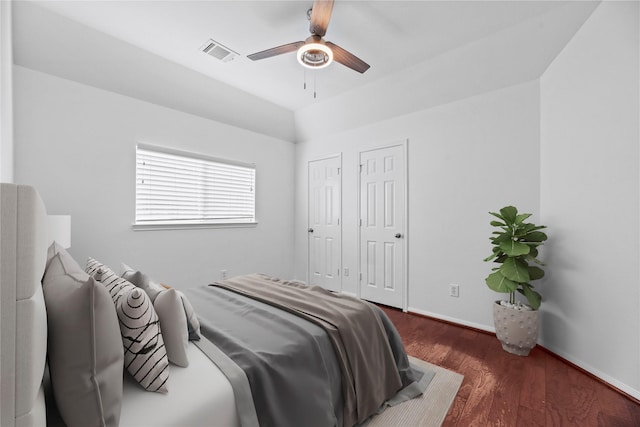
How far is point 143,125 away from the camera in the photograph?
3.13m

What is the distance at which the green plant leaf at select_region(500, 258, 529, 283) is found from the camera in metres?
2.29

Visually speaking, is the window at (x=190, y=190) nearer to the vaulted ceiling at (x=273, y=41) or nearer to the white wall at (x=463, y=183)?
the vaulted ceiling at (x=273, y=41)

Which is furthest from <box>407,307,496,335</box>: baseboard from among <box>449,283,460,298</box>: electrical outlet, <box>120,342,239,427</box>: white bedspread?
<box>120,342,239,427</box>: white bedspread

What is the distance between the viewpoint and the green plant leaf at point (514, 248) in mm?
2252

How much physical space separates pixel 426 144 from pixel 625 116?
1672mm

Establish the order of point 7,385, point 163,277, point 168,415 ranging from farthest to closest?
point 163,277
point 168,415
point 7,385

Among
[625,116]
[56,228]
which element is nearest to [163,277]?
[56,228]

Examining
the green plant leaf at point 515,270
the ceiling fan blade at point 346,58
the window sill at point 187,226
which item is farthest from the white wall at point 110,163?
the green plant leaf at point 515,270

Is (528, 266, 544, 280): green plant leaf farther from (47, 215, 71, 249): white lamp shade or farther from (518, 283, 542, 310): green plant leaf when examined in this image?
(47, 215, 71, 249): white lamp shade

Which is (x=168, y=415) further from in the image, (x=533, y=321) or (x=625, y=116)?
(x=625, y=116)

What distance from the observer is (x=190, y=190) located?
11.8 ft

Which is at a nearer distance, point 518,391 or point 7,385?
point 7,385

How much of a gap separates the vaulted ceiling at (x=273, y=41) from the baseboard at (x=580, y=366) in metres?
2.50

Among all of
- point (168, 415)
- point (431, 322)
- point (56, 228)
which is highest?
point (56, 228)
